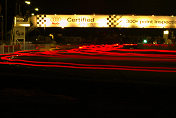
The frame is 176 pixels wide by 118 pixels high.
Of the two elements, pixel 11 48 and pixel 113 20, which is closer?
pixel 11 48

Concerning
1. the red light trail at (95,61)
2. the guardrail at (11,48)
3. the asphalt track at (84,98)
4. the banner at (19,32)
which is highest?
the banner at (19,32)

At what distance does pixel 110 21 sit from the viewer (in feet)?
94.0

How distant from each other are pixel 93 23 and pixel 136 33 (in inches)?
1048

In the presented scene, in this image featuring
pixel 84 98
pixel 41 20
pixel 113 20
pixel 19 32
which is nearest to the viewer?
pixel 84 98

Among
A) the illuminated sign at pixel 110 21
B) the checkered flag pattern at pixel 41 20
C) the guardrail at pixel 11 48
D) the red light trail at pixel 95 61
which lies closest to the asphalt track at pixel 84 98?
the red light trail at pixel 95 61

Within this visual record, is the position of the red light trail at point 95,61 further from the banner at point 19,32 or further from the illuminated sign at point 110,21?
the illuminated sign at point 110,21

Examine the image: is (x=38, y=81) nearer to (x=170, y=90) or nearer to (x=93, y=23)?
(x=170, y=90)

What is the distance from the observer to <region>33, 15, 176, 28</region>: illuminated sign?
2864 centimetres

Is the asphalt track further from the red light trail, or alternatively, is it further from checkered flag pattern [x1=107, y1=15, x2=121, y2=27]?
checkered flag pattern [x1=107, y1=15, x2=121, y2=27]

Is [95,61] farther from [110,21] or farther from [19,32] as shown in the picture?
[19,32]

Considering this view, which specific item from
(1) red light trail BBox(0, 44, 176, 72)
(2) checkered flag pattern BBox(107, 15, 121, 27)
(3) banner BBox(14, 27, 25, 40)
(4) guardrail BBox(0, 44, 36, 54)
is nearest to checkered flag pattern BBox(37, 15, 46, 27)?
(3) banner BBox(14, 27, 25, 40)

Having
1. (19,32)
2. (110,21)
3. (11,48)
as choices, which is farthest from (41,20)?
A: (110,21)

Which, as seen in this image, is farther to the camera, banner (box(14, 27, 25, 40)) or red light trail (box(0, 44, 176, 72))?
banner (box(14, 27, 25, 40))

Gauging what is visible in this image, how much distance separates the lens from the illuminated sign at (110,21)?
28641mm
